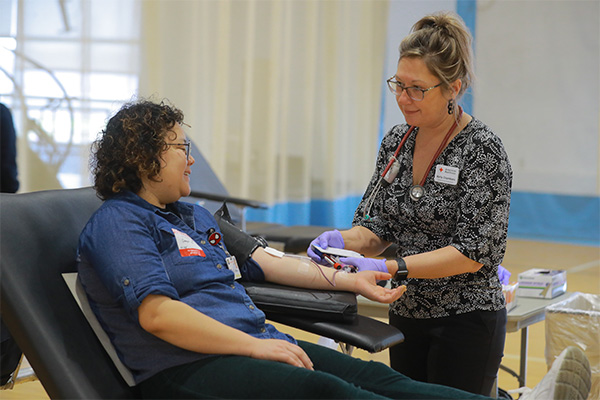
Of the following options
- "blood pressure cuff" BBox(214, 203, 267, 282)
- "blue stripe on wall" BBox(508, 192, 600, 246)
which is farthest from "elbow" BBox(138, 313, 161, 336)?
"blue stripe on wall" BBox(508, 192, 600, 246)

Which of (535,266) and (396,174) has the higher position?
(396,174)

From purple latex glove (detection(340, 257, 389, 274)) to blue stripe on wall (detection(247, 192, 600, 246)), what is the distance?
162 inches

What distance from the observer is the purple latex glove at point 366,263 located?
1.82 metres

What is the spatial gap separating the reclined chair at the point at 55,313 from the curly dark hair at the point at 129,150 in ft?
0.46

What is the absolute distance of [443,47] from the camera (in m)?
1.72

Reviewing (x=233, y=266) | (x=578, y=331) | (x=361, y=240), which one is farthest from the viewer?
(x=578, y=331)

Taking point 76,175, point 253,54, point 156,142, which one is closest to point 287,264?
point 156,142

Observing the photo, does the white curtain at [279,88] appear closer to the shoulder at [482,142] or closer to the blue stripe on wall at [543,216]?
the blue stripe on wall at [543,216]

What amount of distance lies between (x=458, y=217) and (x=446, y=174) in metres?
0.12

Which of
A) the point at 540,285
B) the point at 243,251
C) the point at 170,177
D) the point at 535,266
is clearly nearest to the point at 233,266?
the point at 243,251

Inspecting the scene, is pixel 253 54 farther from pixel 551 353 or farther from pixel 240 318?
pixel 240 318

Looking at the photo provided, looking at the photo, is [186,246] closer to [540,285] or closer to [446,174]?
[446,174]

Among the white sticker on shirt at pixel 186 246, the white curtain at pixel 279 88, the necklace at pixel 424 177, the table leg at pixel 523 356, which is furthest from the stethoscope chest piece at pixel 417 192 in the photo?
the white curtain at pixel 279 88

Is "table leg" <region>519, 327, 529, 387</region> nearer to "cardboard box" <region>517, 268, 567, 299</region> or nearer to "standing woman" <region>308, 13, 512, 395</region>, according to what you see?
"cardboard box" <region>517, 268, 567, 299</region>
